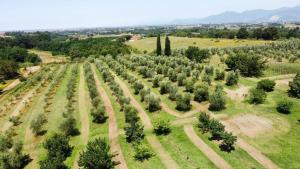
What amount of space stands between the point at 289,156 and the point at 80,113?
38314 millimetres

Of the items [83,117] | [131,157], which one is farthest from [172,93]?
[131,157]

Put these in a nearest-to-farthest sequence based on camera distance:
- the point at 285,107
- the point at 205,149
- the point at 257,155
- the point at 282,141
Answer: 1. the point at 257,155
2. the point at 205,149
3. the point at 282,141
4. the point at 285,107

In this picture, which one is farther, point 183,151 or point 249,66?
point 249,66

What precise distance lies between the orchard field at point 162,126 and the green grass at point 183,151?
13cm

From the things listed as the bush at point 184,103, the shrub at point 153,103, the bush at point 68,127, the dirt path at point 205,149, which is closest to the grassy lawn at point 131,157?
the shrub at point 153,103

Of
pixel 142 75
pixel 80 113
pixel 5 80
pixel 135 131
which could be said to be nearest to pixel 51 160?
pixel 135 131

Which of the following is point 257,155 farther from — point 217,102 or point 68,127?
point 68,127

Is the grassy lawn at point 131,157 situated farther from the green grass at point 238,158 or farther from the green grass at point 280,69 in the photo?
the green grass at point 280,69

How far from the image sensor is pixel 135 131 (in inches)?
1628

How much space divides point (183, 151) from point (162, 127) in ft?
21.1

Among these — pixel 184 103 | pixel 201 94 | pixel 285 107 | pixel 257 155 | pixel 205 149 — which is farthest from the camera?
pixel 201 94

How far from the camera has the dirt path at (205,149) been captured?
3450 centimetres

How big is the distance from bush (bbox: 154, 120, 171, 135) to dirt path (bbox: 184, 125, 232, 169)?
2.98 metres

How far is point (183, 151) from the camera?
1501 inches
